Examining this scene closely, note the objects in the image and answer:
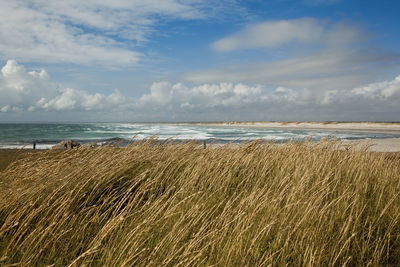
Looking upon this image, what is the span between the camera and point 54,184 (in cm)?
418

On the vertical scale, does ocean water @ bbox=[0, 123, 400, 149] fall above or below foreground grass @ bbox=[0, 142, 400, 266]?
below

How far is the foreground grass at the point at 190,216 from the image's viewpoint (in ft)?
8.09

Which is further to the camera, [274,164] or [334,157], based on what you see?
[334,157]

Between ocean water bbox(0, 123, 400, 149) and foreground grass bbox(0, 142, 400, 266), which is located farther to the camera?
ocean water bbox(0, 123, 400, 149)

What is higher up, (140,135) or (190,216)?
(190,216)

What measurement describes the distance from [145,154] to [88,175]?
1751mm

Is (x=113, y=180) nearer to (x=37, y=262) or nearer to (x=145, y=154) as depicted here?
(x=145, y=154)

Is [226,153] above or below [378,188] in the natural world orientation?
above

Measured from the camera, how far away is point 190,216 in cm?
268

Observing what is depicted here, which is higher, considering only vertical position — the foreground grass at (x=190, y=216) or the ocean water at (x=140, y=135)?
the foreground grass at (x=190, y=216)

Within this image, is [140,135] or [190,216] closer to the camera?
[190,216]

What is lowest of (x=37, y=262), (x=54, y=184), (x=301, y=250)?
(x=37, y=262)

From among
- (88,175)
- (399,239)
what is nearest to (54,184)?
(88,175)

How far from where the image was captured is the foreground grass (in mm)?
2465
